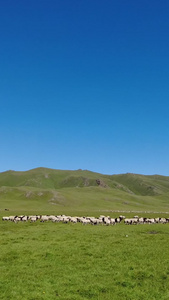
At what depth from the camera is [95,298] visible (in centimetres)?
1231

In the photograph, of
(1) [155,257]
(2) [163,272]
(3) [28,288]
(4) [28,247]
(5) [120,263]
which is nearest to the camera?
(3) [28,288]

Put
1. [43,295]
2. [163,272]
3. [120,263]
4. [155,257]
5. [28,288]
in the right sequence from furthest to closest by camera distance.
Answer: [155,257] < [120,263] < [163,272] < [28,288] < [43,295]

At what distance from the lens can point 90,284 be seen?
→ 45.0 feet

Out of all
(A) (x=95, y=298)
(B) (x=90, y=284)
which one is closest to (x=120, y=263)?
(B) (x=90, y=284)

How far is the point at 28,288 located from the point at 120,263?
646cm

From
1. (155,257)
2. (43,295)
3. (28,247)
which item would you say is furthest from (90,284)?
(28,247)

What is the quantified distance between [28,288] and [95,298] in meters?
3.43

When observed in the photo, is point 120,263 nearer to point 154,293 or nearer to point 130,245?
point 154,293

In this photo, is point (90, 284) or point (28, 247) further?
point (28, 247)

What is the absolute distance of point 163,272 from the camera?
15461 mm

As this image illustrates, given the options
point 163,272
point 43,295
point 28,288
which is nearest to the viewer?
point 43,295

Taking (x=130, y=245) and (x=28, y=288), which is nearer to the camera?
(x=28, y=288)

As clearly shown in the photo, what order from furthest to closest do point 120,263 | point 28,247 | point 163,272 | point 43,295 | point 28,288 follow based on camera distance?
1. point 28,247
2. point 120,263
3. point 163,272
4. point 28,288
5. point 43,295

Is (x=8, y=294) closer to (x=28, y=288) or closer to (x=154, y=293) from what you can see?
(x=28, y=288)
